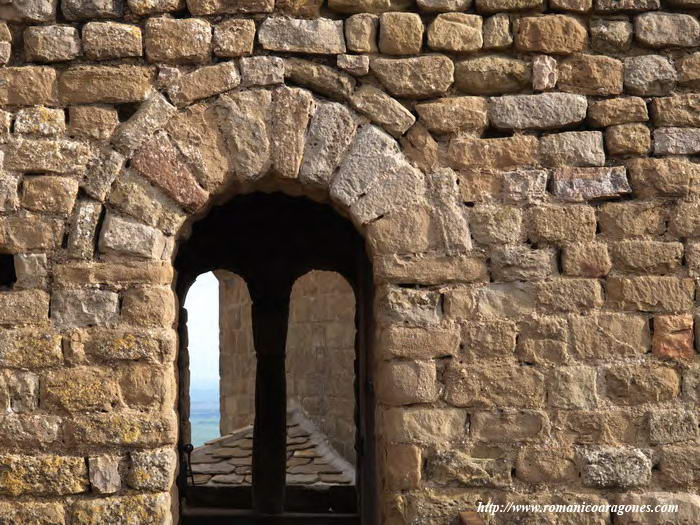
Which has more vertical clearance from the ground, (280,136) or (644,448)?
(280,136)

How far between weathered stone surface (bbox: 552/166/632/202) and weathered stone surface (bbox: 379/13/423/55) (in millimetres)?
854

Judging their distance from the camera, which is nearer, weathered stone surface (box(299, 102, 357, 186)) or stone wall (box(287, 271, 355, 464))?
weathered stone surface (box(299, 102, 357, 186))

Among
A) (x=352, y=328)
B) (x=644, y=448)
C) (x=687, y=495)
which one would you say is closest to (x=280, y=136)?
(x=644, y=448)

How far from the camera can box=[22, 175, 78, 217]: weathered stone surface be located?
373cm

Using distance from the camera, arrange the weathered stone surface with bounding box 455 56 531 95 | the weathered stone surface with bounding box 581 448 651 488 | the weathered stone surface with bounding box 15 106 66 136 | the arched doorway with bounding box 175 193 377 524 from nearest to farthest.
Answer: the weathered stone surface with bounding box 581 448 651 488 → the weathered stone surface with bounding box 15 106 66 136 → the weathered stone surface with bounding box 455 56 531 95 → the arched doorway with bounding box 175 193 377 524

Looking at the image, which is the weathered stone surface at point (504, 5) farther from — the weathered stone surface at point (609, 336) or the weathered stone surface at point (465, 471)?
the weathered stone surface at point (465, 471)

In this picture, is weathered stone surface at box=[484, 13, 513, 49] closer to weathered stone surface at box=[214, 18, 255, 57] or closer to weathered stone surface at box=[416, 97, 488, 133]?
weathered stone surface at box=[416, 97, 488, 133]

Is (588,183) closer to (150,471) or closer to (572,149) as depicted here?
(572,149)

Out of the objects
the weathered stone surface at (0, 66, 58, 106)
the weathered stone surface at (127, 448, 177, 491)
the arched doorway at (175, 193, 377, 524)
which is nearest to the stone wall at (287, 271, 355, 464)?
the arched doorway at (175, 193, 377, 524)

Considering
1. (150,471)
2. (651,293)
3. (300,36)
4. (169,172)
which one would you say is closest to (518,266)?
(651,293)

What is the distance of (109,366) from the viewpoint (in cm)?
364

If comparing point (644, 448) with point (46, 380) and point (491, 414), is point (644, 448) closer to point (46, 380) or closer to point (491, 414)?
point (491, 414)

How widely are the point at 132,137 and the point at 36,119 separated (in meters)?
0.43

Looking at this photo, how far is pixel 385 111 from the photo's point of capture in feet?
12.5
